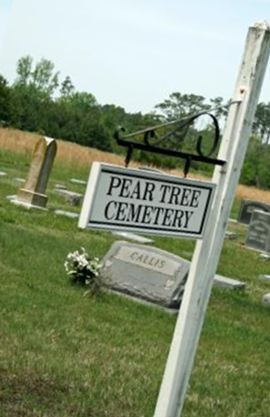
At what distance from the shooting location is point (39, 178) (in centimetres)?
1580

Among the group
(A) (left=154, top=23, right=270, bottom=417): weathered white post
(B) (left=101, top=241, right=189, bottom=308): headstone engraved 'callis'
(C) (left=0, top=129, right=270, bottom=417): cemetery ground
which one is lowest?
(C) (left=0, top=129, right=270, bottom=417): cemetery ground

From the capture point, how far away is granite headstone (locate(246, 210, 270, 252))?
58.5ft

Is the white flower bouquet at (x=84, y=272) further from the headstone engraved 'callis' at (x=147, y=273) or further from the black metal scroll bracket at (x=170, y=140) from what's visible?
the black metal scroll bracket at (x=170, y=140)

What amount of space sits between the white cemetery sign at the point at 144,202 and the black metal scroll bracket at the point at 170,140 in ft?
0.31

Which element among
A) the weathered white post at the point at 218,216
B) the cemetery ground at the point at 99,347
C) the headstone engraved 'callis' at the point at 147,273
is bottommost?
the cemetery ground at the point at 99,347

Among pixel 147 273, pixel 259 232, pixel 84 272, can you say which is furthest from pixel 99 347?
pixel 259 232

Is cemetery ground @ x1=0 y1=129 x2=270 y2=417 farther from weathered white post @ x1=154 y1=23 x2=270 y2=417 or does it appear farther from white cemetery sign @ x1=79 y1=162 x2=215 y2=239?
white cemetery sign @ x1=79 y1=162 x2=215 y2=239

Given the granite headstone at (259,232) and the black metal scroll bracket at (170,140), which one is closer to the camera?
the black metal scroll bracket at (170,140)

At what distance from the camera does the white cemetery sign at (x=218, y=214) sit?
11.4 feet

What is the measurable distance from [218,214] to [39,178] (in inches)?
492

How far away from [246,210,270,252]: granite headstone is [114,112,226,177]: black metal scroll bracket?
571 inches

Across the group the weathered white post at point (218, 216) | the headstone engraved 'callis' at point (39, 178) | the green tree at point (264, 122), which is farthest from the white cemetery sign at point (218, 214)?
the green tree at point (264, 122)

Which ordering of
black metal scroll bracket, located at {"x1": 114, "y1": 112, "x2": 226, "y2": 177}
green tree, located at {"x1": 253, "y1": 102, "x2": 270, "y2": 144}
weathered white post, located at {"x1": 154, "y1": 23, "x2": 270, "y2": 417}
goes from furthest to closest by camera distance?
green tree, located at {"x1": 253, "y1": 102, "x2": 270, "y2": 144}
weathered white post, located at {"x1": 154, "y1": 23, "x2": 270, "y2": 417}
black metal scroll bracket, located at {"x1": 114, "y1": 112, "x2": 226, "y2": 177}

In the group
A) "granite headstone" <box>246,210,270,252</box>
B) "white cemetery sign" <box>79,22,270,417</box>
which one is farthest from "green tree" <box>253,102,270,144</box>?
"white cemetery sign" <box>79,22,270,417</box>
